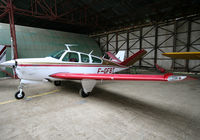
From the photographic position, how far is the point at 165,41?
13602 mm

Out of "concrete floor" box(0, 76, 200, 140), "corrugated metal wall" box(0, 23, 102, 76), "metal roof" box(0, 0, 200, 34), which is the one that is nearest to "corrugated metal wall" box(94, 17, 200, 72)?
"metal roof" box(0, 0, 200, 34)

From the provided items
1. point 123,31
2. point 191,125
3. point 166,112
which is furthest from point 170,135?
point 123,31

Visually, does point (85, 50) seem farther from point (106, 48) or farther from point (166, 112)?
point (166, 112)

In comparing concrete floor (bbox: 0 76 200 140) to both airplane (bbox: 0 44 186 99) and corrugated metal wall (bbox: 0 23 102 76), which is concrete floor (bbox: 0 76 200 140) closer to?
airplane (bbox: 0 44 186 99)

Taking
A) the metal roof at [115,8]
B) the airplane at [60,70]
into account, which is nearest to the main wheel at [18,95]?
the airplane at [60,70]

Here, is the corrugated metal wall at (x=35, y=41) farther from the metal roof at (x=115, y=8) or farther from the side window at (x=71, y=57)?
the side window at (x=71, y=57)

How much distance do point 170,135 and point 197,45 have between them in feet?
45.1

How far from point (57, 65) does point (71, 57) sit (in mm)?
725

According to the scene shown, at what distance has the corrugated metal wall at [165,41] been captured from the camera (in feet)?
39.2

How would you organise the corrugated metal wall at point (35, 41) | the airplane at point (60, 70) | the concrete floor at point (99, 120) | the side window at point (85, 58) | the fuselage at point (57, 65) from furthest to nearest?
the corrugated metal wall at point (35, 41)
the side window at point (85, 58)
the fuselage at point (57, 65)
the airplane at point (60, 70)
the concrete floor at point (99, 120)

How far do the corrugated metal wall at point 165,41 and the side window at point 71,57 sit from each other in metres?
12.7

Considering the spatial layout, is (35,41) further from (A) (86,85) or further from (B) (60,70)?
(A) (86,85)

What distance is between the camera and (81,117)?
9.11 ft

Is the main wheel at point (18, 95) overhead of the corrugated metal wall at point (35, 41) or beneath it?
beneath
